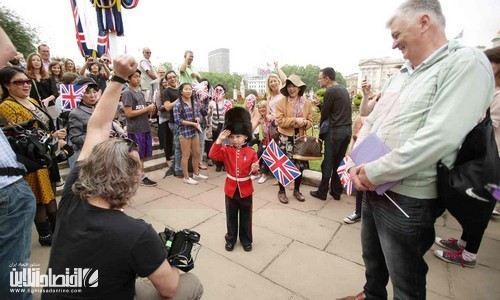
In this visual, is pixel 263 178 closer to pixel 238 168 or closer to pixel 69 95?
pixel 238 168

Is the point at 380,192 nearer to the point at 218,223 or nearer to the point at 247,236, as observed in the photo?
the point at 247,236

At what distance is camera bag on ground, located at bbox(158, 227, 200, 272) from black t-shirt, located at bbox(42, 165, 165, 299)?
0.22 meters

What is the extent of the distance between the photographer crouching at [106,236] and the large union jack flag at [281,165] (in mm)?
2780

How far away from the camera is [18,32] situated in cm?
1675

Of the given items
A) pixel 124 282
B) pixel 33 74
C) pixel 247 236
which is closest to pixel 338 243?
pixel 247 236

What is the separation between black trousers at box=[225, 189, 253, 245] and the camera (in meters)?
2.89

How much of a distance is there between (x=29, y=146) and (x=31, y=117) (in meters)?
0.79

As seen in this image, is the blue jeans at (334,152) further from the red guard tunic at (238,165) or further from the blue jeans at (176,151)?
the blue jeans at (176,151)

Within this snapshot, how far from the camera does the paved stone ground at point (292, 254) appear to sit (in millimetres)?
2371

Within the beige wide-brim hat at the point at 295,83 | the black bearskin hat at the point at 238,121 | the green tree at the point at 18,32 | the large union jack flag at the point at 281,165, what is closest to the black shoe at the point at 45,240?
the black bearskin hat at the point at 238,121

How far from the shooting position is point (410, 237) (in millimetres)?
1440

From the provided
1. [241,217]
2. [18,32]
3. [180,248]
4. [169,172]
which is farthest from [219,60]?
[180,248]

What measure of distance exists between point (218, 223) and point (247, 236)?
763 millimetres

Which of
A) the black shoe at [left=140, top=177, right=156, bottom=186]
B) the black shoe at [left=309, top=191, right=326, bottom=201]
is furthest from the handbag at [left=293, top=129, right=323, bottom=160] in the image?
the black shoe at [left=140, top=177, right=156, bottom=186]
